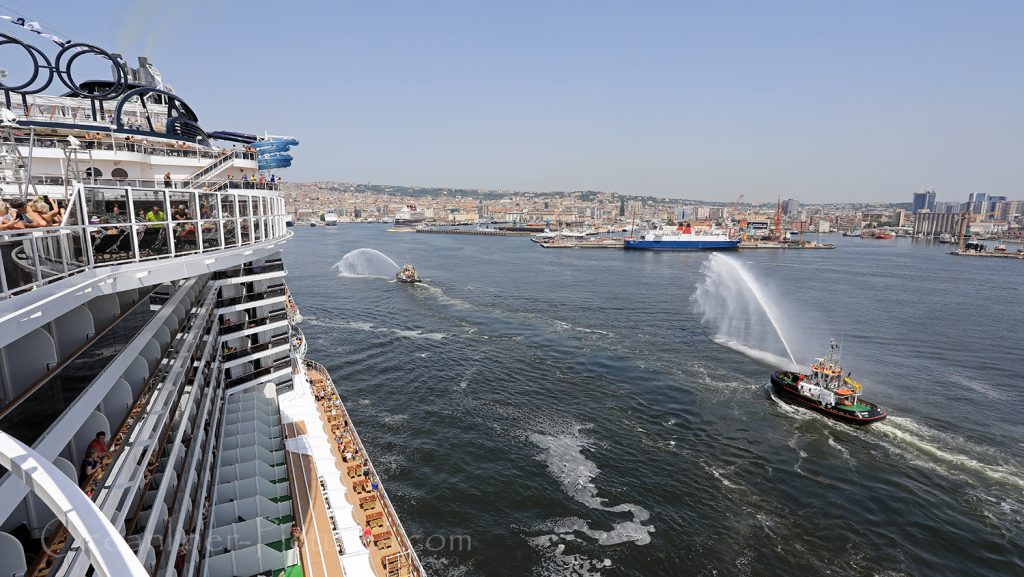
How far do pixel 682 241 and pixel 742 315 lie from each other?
97.1 m

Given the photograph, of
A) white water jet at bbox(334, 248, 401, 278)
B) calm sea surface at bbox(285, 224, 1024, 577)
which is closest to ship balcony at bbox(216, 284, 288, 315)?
calm sea surface at bbox(285, 224, 1024, 577)

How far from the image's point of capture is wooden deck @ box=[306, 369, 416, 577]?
17.6 m

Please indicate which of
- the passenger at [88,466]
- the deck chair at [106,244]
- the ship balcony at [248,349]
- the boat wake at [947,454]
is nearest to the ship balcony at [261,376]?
the ship balcony at [248,349]

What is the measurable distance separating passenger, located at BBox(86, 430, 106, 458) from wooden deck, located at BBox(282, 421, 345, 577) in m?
9.71

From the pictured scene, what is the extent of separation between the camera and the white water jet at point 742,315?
1917 inches

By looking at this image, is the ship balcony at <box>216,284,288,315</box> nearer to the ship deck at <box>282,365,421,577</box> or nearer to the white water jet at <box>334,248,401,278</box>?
the ship deck at <box>282,365,421,577</box>

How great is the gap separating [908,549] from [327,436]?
28.1 metres

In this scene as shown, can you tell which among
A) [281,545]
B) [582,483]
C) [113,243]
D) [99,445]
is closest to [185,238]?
[113,243]

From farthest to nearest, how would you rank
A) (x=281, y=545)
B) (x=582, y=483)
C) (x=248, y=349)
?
(x=582, y=483) → (x=248, y=349) → (x=281, y=545)

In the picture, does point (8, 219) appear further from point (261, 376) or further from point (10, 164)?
point (261, 376)

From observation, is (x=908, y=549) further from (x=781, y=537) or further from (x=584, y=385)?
(x=584, y=385)

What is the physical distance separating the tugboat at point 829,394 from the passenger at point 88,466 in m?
38.4

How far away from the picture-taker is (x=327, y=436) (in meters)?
24.9

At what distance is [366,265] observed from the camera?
332 feet
